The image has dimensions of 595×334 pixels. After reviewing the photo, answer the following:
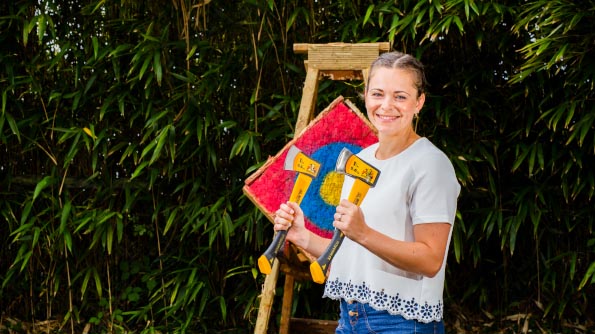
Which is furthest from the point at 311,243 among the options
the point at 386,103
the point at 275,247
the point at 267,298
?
the point at 267,298

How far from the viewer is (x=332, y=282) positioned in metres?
1.65

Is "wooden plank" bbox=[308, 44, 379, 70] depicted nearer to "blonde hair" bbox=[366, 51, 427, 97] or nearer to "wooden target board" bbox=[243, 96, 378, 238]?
"wooden target board" bbox=[243, 96, 378, 238]

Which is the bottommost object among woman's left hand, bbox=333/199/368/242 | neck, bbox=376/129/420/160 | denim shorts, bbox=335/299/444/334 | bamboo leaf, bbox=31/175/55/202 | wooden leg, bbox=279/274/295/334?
wooden leg, bbox=279/274/295/334

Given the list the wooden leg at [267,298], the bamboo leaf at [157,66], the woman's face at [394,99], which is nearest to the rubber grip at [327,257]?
the woman's face at [394,99]

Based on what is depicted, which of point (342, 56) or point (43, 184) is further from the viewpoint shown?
point (43, 184)

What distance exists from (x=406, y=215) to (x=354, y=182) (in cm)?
12

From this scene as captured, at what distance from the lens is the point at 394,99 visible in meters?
1.62

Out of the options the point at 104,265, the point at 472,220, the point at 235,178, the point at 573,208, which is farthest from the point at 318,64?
the point at 104,265

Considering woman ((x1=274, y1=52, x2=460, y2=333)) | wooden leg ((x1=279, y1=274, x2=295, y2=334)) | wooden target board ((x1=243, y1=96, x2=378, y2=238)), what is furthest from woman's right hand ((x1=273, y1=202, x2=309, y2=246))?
wooden leg ((x1=279, y1=274, x2=295, y2=334))

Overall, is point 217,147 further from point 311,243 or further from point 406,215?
point 406,215

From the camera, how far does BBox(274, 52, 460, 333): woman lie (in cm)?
149

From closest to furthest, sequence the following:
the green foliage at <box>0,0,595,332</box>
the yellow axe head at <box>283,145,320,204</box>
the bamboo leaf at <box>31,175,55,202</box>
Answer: the yellow axe head at <box>283,145,320,204</box> → the green foliage at <box>0,0,595,332</box> → the bamboo leaf at <box>31,175,55,202</box>

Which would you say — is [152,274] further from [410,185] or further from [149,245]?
[410,185]

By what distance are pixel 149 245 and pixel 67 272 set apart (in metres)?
0.39
